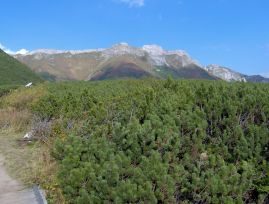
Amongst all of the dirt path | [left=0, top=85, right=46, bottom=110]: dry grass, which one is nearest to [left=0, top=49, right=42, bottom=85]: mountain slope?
[left=0, top=85, right=46, bottom=110]: dry grass

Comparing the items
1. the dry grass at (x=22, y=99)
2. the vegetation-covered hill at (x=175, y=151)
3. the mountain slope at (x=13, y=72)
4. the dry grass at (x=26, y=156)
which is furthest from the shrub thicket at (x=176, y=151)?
the mountain slope at (x=13, y=72)

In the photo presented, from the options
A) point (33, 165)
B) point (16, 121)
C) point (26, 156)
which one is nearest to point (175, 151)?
point (33, 165)

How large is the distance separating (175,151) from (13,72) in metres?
134

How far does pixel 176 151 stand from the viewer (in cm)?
657

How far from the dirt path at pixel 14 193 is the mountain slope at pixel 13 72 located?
4558 inches

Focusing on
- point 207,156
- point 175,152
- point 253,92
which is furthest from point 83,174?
point 253,92

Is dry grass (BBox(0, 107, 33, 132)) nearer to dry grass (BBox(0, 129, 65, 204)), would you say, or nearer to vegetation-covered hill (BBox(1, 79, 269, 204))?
dry grass (BBox(0, 129, 65, 204))

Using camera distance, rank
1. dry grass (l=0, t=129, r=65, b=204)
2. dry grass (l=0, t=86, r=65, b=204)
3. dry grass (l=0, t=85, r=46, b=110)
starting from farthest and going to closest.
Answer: dry grass (l=0, t=85, r=46, b=110), dry grass (l=0, t=86, r=65, b=204), dry grass (l=0, t=129, r=65, b=204)

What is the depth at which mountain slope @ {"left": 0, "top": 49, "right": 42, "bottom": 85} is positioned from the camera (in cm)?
12585

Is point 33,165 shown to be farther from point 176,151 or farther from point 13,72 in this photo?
point 13,72

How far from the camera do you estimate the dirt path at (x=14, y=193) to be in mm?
7211

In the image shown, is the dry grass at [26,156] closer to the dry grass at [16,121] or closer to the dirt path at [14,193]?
the dry grass at [16,121]

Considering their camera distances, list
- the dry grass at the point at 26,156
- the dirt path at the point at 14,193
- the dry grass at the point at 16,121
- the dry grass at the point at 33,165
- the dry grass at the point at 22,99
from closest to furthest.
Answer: the dirt path at the point at 14,193 → the dry grass at the point at 33,165 → the dry grass at the point at 26,156 → the dry grass at the point at 16,121 → the dry grass at the point at 22,99

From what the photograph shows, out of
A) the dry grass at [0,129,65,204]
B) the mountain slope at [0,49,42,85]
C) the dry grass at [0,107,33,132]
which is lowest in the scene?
the dry grass at [0,129,65,204]
